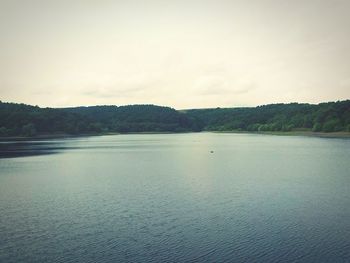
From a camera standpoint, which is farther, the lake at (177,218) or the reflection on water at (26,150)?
the reflection on water at (26,150)

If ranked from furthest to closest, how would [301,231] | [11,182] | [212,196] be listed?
[11,182] → [212,196] → [301,231]

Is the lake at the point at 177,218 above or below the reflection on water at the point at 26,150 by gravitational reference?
below

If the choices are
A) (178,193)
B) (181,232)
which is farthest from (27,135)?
(181,232)

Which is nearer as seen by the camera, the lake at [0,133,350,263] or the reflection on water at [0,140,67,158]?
the lake at [0,133,350,263]

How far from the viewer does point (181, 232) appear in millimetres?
23609

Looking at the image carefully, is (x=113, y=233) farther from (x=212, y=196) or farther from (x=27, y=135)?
(x=27, y=135)

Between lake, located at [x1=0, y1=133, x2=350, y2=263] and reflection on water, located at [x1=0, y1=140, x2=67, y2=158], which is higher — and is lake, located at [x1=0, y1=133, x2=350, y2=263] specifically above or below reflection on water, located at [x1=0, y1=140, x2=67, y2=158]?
below

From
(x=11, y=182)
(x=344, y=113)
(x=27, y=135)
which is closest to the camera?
(x=11, y=182)

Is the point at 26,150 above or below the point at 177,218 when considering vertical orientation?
above

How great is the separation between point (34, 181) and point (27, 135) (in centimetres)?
14525

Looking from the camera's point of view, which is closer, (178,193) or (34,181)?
(178,193)

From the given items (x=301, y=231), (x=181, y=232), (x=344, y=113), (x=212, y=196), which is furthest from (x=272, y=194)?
(x=344, y=113)

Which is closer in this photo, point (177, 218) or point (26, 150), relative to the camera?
point (177, 218)

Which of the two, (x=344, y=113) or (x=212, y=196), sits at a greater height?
(x=344, y=113)
